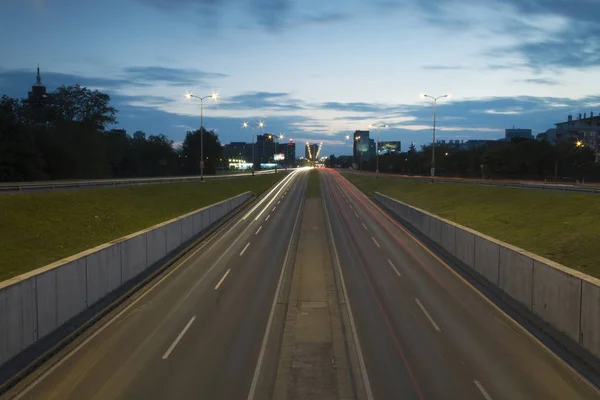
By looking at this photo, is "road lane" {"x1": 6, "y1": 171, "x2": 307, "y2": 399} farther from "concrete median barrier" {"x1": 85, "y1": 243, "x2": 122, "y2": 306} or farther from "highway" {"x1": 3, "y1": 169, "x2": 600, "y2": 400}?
"concrete median barrier" {"x1": 85, "y1": 243, "x2": 122, "y2": 306}

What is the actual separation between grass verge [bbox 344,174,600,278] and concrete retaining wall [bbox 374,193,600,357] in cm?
323

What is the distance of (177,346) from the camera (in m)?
13.7

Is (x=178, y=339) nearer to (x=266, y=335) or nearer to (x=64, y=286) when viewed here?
(x=266, y=335)

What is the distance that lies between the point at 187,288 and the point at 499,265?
13.2m

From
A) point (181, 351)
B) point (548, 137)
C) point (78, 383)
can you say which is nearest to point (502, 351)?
point (181, 351)

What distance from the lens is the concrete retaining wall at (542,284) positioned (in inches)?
500

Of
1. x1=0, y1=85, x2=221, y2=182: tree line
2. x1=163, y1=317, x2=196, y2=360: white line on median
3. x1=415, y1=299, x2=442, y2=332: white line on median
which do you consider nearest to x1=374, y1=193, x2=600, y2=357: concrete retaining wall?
x1=415, y1=299, x2=442, y2=332: white line on median

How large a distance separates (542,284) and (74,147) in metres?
75.7

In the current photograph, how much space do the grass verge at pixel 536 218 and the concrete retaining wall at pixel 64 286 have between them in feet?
61.9

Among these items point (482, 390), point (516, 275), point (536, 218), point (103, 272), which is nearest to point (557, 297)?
point (516, 275)

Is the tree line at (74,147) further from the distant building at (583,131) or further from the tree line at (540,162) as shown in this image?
the distant building at (583,131)

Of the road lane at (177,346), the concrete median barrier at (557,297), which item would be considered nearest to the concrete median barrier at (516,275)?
the concrete median barrier at (557,297)

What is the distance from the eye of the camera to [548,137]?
555ft

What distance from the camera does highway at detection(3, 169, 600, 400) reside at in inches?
434
